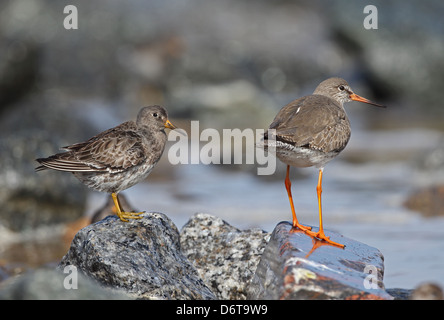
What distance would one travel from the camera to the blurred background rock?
1537 centimetres

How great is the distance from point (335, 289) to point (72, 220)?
243 inches

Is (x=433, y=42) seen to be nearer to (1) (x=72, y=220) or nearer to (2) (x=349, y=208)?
(2) (x=349, y=208)

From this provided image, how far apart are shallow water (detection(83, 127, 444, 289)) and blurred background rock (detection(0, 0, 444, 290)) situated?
0.28 metres

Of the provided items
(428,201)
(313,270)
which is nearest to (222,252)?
(313,270)

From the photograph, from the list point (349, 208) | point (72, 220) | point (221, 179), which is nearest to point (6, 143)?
point (72, 220)

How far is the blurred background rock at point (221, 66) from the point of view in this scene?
50.4ft

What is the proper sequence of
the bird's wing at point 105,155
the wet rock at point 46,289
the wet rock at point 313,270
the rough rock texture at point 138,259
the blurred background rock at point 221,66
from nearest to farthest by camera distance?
the wet rock at point 46,289, the wet rock at point 313,270, the rough rock texture at point 138,259, the bird's wing at point 105,155, the blurred background rock at point 221,66

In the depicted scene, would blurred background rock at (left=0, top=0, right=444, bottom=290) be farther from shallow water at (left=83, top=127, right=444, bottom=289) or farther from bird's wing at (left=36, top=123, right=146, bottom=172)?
bird's wing at (left=36, top=123, right=146, bottom=172)

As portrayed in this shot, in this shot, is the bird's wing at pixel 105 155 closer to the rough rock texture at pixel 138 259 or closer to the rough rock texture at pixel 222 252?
the rough rock texture at pixel 138 259

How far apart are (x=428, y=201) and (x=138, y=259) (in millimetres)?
6266

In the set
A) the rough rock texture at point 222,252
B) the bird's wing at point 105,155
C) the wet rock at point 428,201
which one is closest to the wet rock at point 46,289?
the bird's wing at point 105,155

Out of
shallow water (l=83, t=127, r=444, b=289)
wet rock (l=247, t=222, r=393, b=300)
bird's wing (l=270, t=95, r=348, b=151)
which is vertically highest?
bird's wing (l=270, t=95, r=348, b=151)

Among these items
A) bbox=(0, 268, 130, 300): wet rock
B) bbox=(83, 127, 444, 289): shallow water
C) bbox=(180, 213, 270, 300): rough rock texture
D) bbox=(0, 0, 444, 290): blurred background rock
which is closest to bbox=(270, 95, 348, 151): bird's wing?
bbox=(180, 213, 270, 300): rough rock texture

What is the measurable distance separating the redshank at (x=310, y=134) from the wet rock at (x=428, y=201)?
13.6ft
